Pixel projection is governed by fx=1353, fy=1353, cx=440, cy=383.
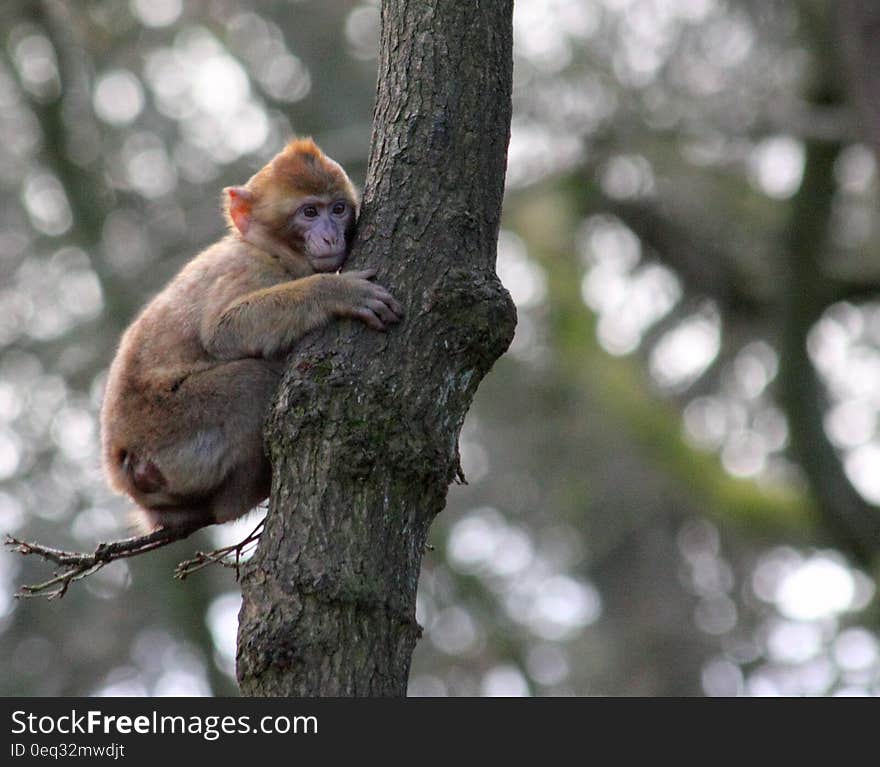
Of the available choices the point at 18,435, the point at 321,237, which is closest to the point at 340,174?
the point at 321,237

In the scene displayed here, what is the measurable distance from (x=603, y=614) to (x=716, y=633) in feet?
4.73

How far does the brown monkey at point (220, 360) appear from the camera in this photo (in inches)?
192

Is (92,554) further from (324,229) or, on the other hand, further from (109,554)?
(324,229)

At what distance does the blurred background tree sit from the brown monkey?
568 cm

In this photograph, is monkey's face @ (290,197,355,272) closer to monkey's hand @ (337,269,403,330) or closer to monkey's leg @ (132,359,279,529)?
monkey's leg @ (132,359,279,529)

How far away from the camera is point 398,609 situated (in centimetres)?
357

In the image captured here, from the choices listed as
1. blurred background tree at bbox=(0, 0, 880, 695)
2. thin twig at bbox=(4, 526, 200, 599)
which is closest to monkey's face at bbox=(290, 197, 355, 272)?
thin twig at bbox=(4, 526, 200, 599)

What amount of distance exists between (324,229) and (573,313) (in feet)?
27.6

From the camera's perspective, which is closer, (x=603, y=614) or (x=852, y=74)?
(x=852, y=74)

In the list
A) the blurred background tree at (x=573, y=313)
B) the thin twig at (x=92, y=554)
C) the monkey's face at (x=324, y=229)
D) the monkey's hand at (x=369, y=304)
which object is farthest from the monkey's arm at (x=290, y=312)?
the blurred background tree at (x=573, y=313)

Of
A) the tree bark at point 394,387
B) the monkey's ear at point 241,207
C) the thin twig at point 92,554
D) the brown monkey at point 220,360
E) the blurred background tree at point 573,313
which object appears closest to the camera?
the tree bark at point 394,387

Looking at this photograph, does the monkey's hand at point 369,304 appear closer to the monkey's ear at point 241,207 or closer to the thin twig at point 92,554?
the thin twig at point 92,554

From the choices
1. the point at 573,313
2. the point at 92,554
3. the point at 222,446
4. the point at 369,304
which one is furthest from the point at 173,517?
the point at 573,313
